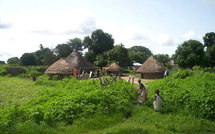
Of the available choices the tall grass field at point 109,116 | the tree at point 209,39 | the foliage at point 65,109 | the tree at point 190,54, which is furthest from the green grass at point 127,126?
the tree at point 209,39

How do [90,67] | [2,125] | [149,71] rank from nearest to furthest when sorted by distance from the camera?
[2,125] < [149,71] < [90,67]

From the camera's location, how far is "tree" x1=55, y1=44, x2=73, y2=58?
1699 inches

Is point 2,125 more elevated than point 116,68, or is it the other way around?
point 116,68

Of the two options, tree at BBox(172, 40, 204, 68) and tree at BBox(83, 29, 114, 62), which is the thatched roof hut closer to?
tree at BBox(172, 40, 204, 68)

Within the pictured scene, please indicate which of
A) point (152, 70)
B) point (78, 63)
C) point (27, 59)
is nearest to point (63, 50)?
point (27, 59)

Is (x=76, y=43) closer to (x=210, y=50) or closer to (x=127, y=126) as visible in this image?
(x=210, y=50)

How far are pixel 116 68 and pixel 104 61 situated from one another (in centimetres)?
886

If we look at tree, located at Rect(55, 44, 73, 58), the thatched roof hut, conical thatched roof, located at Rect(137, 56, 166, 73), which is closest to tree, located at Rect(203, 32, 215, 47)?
conical thatched roof, located at Rect(137, 56, 166, 73)

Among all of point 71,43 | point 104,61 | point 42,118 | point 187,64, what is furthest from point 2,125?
point 71,43

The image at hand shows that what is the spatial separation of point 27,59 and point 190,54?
37659 millimetres

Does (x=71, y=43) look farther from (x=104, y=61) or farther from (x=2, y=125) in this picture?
(x=2, y=125)

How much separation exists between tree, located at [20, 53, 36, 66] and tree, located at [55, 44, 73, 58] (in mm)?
7491

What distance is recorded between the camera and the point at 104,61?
34.6 m

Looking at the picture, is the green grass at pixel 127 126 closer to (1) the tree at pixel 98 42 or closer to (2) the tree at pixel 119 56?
(2) the tree at pixel 119 56
